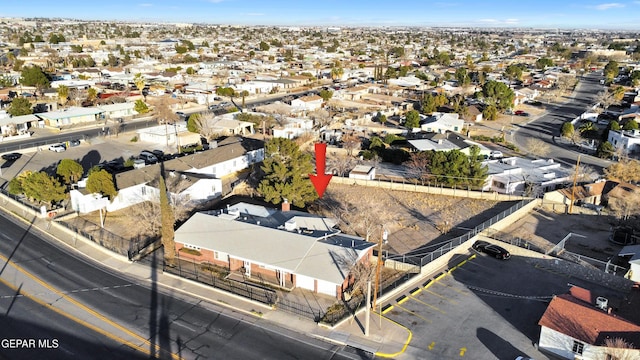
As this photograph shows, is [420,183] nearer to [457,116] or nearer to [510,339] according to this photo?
[510,339]

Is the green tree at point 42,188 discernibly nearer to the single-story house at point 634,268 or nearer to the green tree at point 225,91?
the single-story house at point 634,268

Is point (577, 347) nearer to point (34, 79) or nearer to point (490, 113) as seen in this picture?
point (490, 113)

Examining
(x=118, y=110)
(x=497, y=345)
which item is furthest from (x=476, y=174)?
(x=118, y=110)

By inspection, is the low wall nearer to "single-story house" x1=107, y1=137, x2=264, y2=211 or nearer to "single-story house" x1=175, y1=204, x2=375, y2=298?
"single-story house" x1=107, y1=137, x2=264, y2=211

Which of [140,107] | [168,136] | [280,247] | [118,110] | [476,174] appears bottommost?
[476,174]

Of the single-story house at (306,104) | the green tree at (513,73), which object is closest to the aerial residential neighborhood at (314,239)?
the single-story house at (306,104)

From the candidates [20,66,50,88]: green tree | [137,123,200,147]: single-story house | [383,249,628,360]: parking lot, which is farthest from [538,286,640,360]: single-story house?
[20,66,50,88]: green tree

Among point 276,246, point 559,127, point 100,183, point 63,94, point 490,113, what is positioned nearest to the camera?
point 276,246
